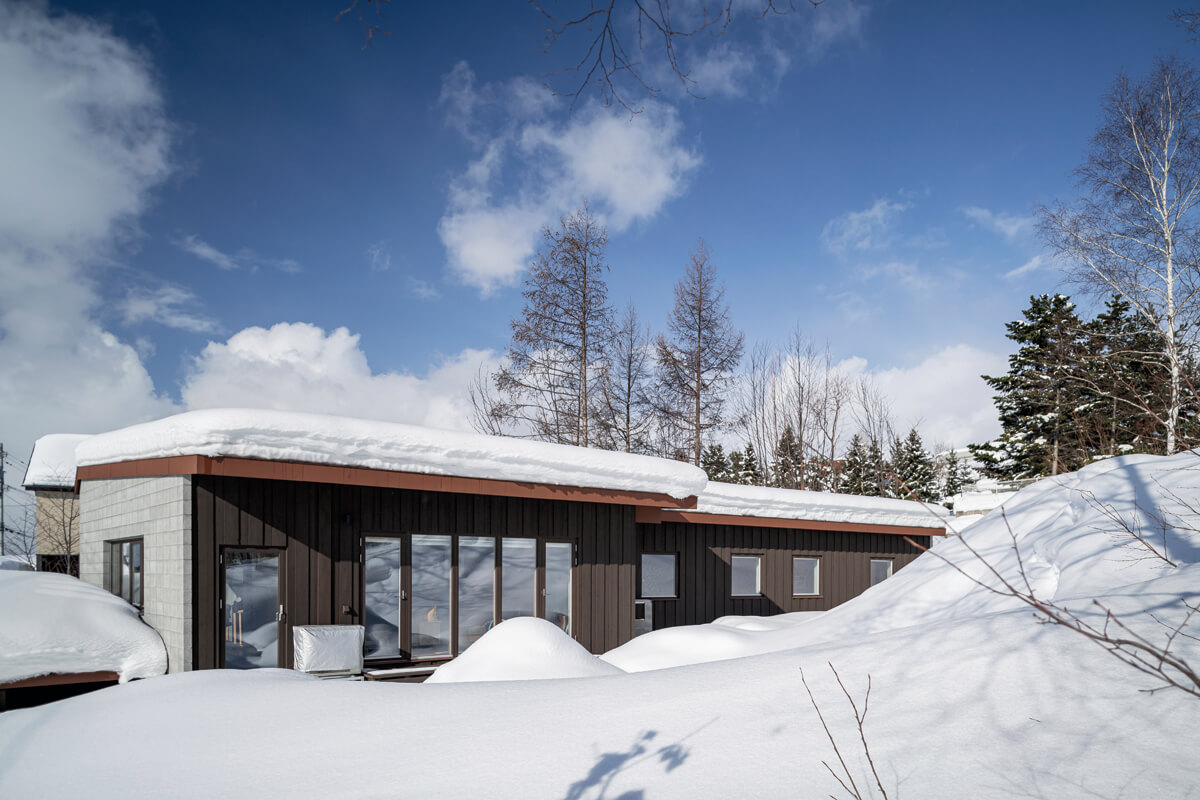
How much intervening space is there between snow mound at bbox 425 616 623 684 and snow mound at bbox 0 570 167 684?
343 centimetres

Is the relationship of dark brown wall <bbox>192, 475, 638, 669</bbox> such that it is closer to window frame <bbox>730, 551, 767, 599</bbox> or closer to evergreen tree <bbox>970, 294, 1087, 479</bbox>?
window frame <bbox>730, 551, 767, 599</bbox>

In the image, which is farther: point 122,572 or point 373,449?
point 122,572

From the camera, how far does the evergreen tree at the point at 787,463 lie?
25984 millimetres

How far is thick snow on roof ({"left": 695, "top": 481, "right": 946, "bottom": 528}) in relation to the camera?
13.1 m

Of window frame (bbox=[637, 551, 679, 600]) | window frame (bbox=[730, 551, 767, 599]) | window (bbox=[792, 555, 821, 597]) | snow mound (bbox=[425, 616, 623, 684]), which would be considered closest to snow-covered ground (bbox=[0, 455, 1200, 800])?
snow mound (bbox=[425, 616, 623, 684])

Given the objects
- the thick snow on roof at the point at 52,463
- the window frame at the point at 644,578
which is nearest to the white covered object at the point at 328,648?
the window frame at the point at 644,578

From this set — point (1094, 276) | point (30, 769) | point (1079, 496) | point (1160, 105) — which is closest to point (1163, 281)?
point (1094, 276)

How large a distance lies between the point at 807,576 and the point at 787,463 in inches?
462

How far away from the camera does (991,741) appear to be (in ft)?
9.02

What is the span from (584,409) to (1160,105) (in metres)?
13.3

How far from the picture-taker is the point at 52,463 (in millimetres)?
19297

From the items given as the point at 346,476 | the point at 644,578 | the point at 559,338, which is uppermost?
the point at 559,338

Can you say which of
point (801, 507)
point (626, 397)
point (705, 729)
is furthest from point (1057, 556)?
point (626, 397)

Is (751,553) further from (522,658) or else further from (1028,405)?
(1028,405)
